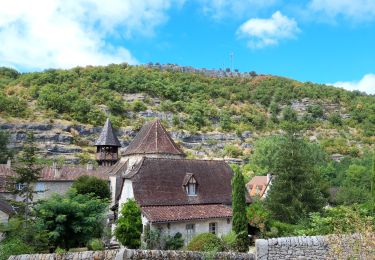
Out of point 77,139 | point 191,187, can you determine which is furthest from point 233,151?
point 191,187

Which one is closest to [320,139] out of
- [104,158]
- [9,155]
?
[104,158]

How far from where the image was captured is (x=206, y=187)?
1021 inches

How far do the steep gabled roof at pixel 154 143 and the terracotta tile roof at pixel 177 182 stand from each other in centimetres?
351

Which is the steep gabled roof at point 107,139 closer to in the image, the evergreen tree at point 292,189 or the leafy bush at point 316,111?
the evergreen tree at point 292,189

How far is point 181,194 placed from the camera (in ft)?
80.2

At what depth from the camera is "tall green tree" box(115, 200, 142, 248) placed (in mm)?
20550

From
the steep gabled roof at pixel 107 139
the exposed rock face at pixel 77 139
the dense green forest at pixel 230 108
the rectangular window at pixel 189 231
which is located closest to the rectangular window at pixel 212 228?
the rectangular window at pixel 189 231

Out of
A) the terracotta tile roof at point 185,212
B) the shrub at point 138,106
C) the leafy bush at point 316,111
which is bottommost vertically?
the terracotta tile roof at point 185,212

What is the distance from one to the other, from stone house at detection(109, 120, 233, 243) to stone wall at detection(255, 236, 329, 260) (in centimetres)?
1433

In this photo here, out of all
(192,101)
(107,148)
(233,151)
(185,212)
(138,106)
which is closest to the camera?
(185,212)

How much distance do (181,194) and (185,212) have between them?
184cm

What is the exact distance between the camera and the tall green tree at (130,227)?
2055 centimetres

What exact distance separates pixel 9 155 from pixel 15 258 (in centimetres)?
5734

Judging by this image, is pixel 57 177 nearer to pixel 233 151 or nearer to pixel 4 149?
pixel 4 149
